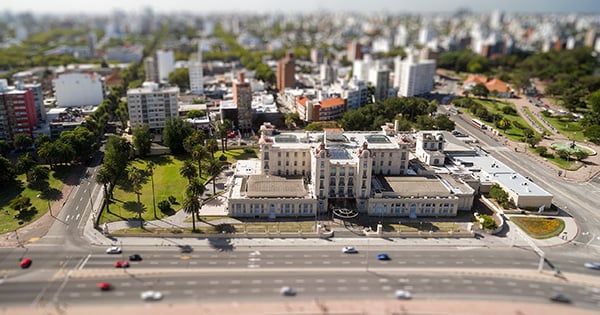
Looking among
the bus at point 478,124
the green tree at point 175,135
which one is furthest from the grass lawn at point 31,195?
the bus at point 478,124

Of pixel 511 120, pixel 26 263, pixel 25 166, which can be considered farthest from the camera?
pixel 511 120

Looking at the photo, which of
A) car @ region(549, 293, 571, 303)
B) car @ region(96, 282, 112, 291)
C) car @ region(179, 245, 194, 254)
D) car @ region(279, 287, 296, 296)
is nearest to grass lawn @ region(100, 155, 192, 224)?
car @ region(179, 245, 194, 254)

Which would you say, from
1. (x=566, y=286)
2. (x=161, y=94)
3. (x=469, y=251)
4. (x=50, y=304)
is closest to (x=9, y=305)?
(x=50, y=304)

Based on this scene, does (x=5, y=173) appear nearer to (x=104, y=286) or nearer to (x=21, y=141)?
(x=21, y=141)

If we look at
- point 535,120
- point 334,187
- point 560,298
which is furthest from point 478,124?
point 560,298

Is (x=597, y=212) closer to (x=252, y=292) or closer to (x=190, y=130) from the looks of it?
(x=252, y=292)

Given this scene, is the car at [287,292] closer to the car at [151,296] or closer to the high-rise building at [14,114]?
the car at [151,296]
